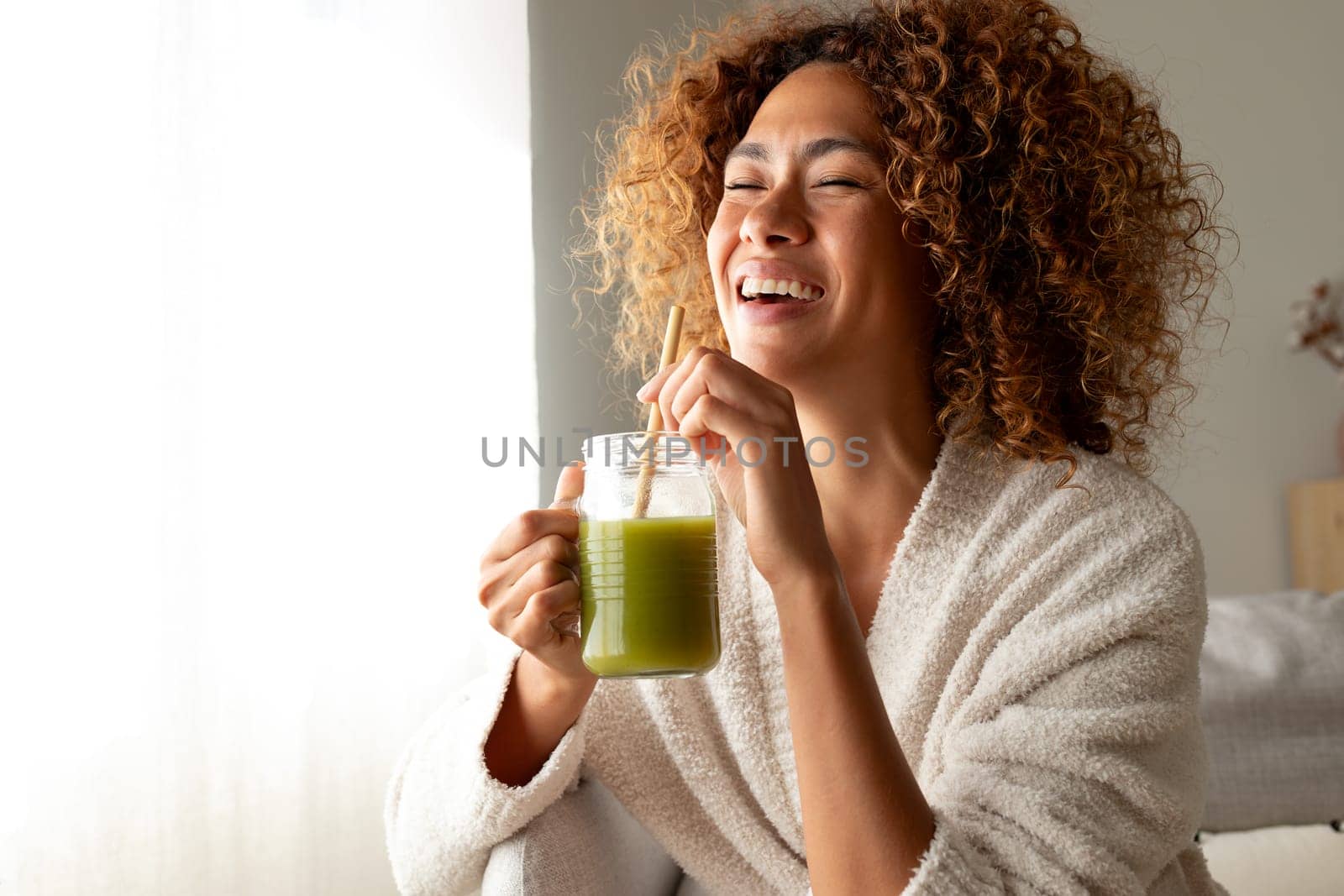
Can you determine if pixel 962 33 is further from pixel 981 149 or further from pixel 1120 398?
pixel 1120 398

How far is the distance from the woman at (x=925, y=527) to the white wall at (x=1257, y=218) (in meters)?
2.36

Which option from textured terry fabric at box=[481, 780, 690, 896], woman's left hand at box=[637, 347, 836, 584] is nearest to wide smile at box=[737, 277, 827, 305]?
woman's left hand at box=[637, 347, 836, 584]

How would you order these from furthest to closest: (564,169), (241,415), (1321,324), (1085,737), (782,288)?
(1321,324)
(564,169)
(241,415)
(782,288)
(1085,737)

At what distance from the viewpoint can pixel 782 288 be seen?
4.30 ft

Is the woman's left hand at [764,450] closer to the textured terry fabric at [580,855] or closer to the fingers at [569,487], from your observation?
the fingers at [569,487]

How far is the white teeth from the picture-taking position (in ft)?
4.30

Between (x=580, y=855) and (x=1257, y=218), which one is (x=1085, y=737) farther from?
(x=1257, y=218)

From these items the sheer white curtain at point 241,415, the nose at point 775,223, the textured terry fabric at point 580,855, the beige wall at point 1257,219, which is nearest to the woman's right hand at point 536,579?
the textured terry fabric at point 580,855

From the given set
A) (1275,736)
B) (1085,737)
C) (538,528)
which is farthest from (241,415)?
(1275,736)

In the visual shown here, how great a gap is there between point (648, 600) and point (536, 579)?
123mm

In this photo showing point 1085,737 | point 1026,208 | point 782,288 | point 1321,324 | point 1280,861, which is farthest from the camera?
point 1321,324

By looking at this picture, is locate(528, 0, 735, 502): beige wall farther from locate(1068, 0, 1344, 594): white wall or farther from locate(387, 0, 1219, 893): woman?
locate(1068, 0, 1344, 594): white wall

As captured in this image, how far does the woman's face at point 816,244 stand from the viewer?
131 cm

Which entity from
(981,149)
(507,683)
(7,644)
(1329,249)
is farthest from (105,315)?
(1329,249)
